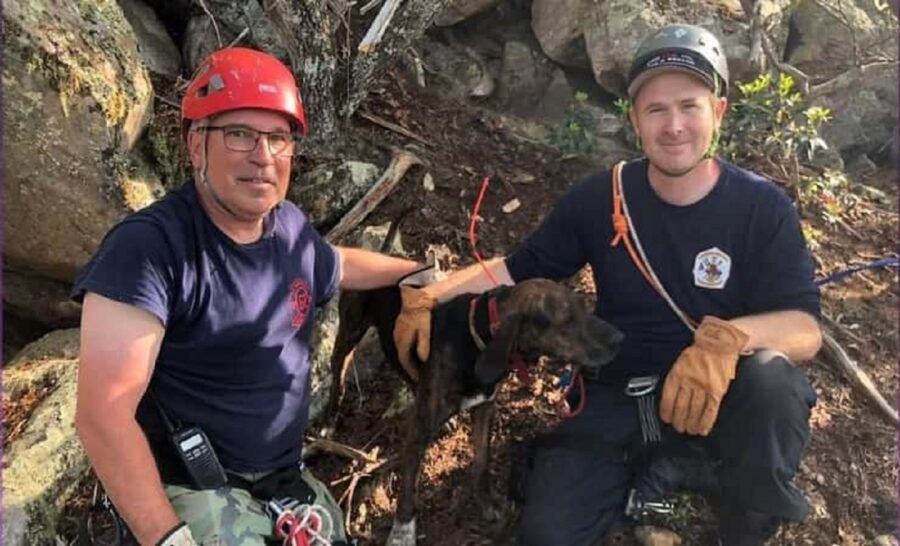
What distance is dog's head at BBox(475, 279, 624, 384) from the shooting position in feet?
12.9

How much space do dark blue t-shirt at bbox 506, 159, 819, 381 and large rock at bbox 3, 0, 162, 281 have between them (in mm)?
2740

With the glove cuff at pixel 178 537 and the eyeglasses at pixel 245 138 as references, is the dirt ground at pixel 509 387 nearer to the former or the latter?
the glove cuff at pixel 178 537

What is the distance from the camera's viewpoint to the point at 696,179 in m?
3.68

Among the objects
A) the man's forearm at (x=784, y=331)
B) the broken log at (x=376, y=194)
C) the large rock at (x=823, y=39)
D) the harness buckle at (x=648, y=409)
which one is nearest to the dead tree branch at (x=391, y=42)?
the broken log at (x=376, y=194)

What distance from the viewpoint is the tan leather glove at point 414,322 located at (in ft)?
13.4

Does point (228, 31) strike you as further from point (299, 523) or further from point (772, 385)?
point (772, 385)

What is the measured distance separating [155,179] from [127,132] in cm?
35

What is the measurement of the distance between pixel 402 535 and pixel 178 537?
1.63 metres

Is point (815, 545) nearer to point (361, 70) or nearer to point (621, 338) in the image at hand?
point (621, 338)

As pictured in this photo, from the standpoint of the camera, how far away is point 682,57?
137 inches

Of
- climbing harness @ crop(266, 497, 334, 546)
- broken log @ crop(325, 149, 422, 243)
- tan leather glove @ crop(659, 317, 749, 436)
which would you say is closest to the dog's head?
tan leather glove @ crop(659, 317, 749, 436)

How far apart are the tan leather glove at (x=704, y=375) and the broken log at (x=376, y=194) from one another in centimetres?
255

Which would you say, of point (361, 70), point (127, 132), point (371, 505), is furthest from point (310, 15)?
point (371, 505)

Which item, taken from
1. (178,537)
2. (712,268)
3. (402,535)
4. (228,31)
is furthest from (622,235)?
(228,31)
